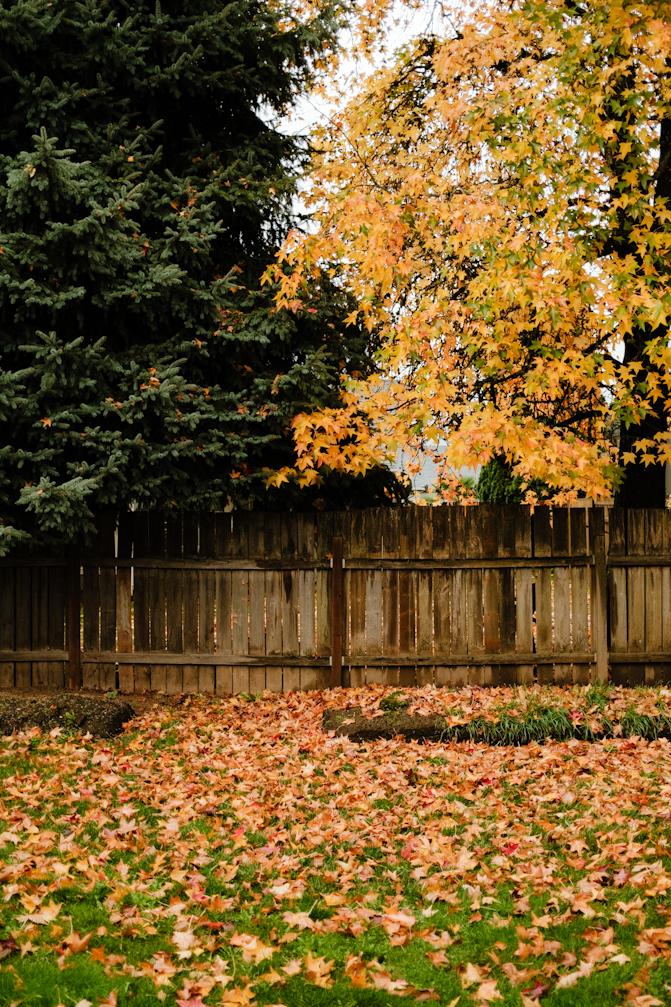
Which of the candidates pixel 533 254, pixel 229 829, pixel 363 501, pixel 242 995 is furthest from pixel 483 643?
pixel 242 995

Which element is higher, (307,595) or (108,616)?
(307,595)

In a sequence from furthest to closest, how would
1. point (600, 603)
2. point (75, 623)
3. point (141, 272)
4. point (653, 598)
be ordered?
point (75, 623)
point (653, 598)
point (600, 603)
point (141, 272)

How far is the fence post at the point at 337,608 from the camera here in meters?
10.8

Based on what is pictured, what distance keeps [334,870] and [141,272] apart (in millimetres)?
6272

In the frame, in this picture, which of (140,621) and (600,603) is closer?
(600,603)

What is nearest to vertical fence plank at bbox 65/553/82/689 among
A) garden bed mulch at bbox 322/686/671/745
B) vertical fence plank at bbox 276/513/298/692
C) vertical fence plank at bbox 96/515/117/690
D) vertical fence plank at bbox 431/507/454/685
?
vertical fence plank at bbox 96/515/117/690

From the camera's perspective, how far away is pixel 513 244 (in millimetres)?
8961

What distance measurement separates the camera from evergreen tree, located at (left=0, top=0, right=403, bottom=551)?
9.54 meters

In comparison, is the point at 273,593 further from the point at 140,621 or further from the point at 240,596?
the point at 140,621

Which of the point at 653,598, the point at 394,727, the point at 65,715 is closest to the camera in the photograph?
the point at 394,727

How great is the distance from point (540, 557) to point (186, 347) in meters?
4.28

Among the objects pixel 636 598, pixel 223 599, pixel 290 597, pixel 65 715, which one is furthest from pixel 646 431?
pixel 65 715

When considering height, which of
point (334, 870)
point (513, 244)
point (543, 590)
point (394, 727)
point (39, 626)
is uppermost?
point (513, 244)

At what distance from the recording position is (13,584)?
11.2 meters
